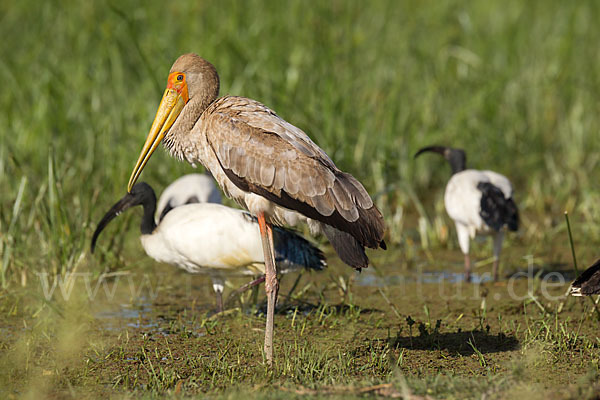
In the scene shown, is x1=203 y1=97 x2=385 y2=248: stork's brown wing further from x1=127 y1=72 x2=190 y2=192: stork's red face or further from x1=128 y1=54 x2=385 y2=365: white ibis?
x1=127 y1=72 x2=190 y2=192: stork's red face

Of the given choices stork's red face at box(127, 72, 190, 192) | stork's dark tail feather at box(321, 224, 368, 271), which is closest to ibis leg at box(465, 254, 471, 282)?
stork's dark tail feather at box(321, 224, 368, 271)

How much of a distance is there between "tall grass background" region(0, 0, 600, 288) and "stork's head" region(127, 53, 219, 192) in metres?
1.51

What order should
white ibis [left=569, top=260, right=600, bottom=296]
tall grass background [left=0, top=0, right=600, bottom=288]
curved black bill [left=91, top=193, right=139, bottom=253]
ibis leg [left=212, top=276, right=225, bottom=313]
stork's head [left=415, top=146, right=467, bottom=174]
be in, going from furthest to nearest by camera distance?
tall grass background [left=0, top=0, right=600, bottom=288] < stork's head [left=415, top=146, right=467, bottom=174] < curved black bill [left=91, top=193, right=139, bottom=253] < ibis leg [left=212, top=276, right=225, bottom=313] < white ibis [left=569, top=260, right=600, bottom=296]

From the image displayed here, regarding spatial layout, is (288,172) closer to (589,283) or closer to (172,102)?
(172,102)

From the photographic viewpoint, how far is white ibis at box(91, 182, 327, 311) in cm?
573

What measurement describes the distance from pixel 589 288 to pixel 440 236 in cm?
294

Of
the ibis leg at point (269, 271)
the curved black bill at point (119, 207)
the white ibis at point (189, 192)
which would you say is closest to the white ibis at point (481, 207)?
the white ibis at point (189, 192)

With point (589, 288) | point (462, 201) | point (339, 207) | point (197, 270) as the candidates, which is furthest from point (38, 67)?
point (589, 288)

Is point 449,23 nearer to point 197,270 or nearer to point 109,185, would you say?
point 109,185

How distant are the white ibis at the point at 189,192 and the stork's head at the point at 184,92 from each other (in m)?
1.75

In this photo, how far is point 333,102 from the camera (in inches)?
308

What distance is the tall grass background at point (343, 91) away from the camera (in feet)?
24.9

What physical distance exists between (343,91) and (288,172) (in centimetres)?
372

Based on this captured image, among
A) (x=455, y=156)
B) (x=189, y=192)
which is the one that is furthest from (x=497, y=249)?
(x=189, y=192)
